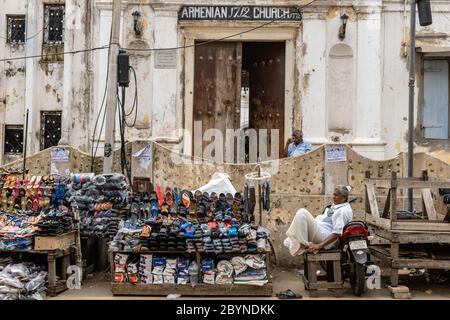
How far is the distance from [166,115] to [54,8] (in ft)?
15.8

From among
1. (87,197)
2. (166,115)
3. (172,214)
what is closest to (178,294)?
(172,214)

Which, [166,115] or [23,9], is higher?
[23,9]

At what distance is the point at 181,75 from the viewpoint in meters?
14.4

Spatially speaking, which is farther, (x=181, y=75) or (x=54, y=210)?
(x=181, y=75)

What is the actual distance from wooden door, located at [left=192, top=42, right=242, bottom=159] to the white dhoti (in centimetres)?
620

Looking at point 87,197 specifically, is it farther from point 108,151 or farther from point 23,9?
point 23,9

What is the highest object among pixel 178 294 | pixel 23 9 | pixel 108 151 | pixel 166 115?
pixel 23 9

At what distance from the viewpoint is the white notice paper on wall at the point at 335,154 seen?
36.5ft

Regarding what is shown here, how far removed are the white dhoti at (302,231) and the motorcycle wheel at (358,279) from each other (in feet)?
2.26

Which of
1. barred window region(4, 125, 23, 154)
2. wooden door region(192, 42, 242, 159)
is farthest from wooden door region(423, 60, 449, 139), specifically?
barred window region(4, 125, 23, 154)

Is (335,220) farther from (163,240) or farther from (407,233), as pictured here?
(163,240)

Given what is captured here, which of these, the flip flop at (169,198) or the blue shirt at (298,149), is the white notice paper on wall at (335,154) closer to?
the blue shirt at (298,149)

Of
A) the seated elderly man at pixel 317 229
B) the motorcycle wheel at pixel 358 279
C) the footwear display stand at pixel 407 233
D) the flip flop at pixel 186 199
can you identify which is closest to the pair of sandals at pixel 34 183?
the flip flop at pixel 186 199

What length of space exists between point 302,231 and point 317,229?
30 centimetres
